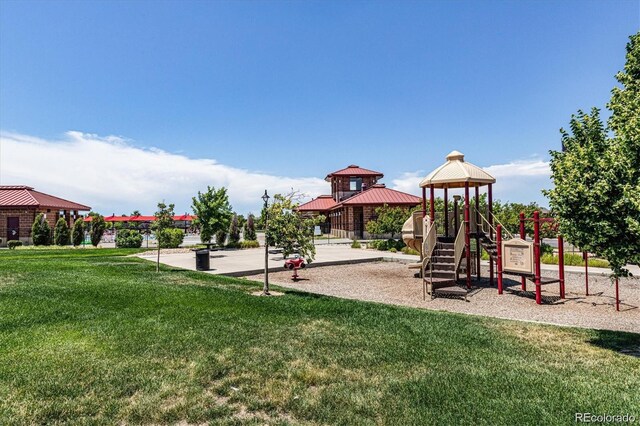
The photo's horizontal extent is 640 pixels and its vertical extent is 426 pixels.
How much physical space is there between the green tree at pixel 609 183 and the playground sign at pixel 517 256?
4884 mm

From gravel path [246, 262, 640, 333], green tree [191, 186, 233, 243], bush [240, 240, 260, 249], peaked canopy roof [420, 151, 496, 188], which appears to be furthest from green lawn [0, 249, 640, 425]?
bush [240, 240, 260, 249]

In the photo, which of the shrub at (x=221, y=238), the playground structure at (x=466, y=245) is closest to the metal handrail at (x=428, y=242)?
the playground structure at (x=466, y=245)

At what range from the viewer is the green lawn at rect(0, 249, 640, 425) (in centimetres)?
395

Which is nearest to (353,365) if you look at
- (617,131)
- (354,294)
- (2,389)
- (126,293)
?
(2,389)

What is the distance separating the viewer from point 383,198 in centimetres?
4122

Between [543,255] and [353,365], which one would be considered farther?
[543,255]

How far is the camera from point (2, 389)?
14.4 ft

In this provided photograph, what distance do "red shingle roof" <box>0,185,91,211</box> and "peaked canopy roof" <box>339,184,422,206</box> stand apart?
31144 millimetres

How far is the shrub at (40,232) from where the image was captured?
30.9m

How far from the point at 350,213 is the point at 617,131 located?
35977mm

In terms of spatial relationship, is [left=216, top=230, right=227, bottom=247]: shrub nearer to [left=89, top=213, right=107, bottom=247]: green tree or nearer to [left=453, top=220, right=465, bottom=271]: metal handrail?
[left=89, top=213, right=107, bottom=247]: green tree

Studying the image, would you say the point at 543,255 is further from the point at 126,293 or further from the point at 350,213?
the point at 350,213

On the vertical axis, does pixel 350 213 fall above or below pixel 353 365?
above

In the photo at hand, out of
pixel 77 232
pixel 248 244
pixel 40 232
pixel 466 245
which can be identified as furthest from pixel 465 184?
pixel 40 232
